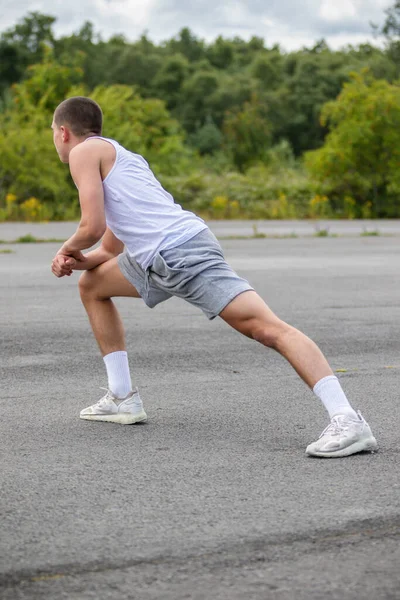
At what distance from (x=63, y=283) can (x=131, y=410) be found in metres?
7.76

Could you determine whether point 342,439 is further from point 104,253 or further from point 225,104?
point 225,104

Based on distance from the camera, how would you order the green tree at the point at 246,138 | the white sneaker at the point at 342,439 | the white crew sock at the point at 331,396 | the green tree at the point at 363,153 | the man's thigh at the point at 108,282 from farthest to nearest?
1. the green tree at the point at 246,138
2. the green tree at the point at 363,153
3. the man's thigh at the point at 108,282
4. the white crew sock at the point at 331,396
5. the white sneaker at the point at 342,439

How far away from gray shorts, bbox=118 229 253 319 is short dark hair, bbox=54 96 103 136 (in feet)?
2.50

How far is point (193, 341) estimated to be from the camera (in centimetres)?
852

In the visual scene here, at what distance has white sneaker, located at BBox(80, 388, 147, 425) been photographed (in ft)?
18.2

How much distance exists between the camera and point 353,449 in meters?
4.76

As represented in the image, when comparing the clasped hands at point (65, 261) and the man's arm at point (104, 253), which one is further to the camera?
the man's arm at point (104, 253)

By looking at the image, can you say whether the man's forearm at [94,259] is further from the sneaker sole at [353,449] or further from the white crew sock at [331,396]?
the sneaker sole at [353,449]

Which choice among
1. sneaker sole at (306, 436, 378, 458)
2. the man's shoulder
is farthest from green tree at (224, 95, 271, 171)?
sneaker sole at (306, 436, 378, 458)

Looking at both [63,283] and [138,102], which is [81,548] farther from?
[138,102]

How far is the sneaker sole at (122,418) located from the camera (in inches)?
219

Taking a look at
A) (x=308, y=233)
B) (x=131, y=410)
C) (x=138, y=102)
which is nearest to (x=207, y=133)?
(x=138, y=102)

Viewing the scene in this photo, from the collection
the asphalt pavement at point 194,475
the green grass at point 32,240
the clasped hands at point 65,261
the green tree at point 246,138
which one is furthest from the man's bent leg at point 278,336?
the green tree at point 246,138

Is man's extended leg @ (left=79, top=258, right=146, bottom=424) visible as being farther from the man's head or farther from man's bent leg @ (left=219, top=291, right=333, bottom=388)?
man's bent leg @ (left=219, top=291, right=333, bottom=388)
